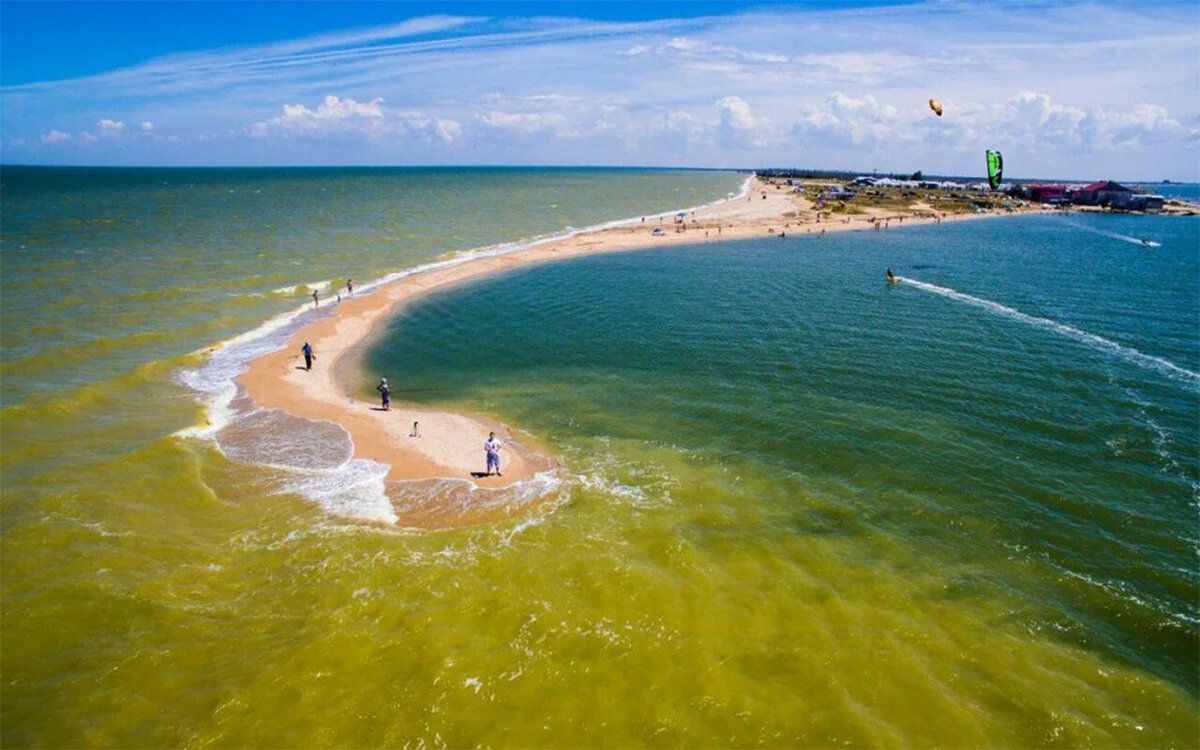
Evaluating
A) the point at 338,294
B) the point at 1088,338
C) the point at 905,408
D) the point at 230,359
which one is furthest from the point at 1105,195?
the point at 230,359

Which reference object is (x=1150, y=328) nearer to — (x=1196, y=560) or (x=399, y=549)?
(x=1196, y=560)

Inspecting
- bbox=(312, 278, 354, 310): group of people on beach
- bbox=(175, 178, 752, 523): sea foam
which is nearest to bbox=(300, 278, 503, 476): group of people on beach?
bbox=(175, 178, 752, 523): sea foam

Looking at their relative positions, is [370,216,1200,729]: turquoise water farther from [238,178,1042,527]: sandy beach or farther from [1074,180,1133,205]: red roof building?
[1074,180,1133,205]: red roof building

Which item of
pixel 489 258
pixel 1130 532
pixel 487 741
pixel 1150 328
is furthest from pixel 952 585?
pixel 489 258

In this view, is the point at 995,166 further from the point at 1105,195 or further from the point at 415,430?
the point at 1105,195

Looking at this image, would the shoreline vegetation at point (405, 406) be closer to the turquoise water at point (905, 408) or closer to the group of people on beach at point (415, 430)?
the group of people on beach at point (415, 430)
